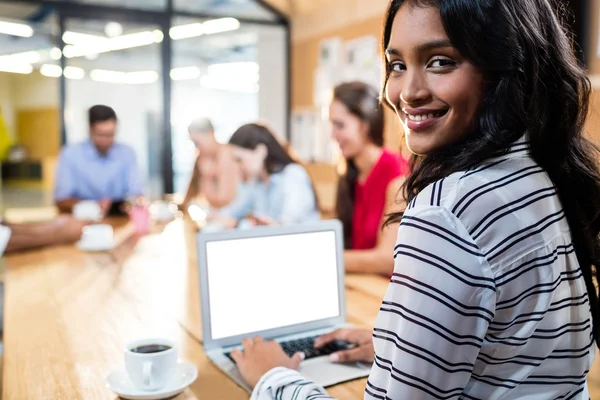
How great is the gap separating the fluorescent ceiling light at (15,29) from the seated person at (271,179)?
2.67m

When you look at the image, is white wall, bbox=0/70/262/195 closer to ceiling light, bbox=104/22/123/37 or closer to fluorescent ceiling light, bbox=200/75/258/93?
fluorescent ceiling light, bbox=200/75/258/93

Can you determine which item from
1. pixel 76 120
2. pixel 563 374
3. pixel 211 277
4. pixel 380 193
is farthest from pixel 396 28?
pixel 76 120

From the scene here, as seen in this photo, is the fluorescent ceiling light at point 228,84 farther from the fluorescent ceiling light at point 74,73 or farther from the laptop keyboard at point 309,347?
the laptop keyboard at point 309,347

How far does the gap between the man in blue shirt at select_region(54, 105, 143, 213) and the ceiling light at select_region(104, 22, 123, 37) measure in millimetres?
1441

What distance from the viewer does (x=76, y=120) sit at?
4.61 meters

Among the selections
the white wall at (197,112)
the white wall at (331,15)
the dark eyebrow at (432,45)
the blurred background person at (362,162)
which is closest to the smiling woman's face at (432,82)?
the dark eyebrow at (432,45)

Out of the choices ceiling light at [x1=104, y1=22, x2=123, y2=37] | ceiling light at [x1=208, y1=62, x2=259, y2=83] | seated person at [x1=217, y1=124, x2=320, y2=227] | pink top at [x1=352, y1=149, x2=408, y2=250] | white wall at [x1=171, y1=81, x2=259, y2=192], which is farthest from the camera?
ceiling light at [x1=208, y1=62, x2=259, y2=83]

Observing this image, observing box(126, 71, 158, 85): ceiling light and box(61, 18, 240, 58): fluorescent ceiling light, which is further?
box(126, 71, 158, 85): ceiling light

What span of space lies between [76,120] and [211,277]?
3989mm

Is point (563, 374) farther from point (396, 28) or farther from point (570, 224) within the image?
point (396, 28)

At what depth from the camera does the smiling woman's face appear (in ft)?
2.15

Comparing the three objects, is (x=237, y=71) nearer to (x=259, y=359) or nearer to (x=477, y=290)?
(x=259, y=359)

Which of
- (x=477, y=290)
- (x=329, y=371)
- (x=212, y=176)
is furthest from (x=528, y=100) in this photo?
(x=212, y=176)

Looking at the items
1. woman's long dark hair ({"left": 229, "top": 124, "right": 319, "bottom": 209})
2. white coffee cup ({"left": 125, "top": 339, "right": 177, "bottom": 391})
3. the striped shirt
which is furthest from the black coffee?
woman's long dark hair ({"left": 229, "top": 124, "right": 319, "bottom": 209})
